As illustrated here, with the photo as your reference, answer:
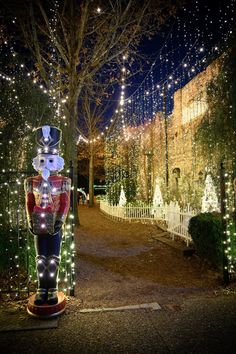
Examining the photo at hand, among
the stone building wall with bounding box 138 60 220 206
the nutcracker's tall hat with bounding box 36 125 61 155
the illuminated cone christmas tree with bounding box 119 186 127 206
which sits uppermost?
the stone building wall with bounding box 138 60 220 206

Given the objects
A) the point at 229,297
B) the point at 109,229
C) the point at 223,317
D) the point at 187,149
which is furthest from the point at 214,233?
the point at 187,149

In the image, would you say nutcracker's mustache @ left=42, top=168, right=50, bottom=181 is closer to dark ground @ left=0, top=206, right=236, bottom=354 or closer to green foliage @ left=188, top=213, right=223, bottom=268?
dark ground @ left=0, top=206, right=236, bottom=354

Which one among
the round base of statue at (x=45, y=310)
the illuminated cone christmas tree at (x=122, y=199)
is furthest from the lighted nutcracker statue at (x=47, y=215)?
the illuminated cone christmas tree at (x=122, y=199)

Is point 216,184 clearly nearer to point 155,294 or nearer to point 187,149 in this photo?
point 187,149

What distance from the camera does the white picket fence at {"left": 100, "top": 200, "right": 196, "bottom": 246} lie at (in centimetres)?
1054

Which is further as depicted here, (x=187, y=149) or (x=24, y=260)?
(x=187, y=149)

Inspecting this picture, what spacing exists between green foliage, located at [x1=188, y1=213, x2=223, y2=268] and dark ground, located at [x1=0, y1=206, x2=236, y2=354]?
1.02 feet

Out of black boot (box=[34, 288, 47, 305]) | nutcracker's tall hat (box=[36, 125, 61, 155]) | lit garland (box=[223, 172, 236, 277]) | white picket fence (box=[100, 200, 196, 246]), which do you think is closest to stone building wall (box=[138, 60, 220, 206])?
white picket fence (box=[100, 200, 196, 246])

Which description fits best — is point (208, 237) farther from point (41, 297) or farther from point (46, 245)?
point (41, 297)

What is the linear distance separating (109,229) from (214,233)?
7.88 m

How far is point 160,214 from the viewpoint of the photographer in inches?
620

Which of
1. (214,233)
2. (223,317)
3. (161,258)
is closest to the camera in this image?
(223,317)

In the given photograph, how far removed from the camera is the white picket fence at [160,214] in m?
10.5

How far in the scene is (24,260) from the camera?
5969 millimetres
